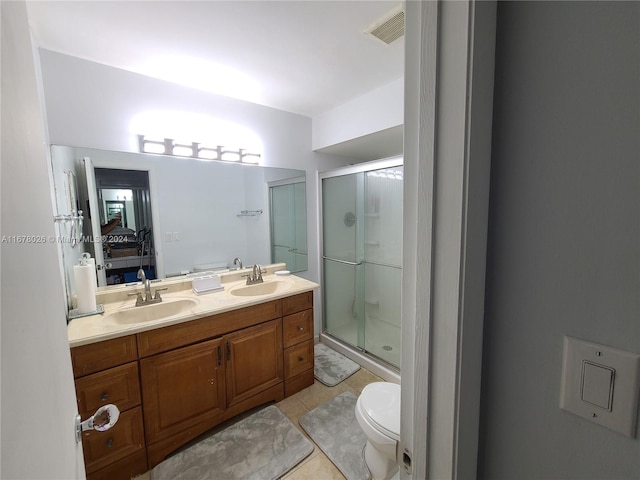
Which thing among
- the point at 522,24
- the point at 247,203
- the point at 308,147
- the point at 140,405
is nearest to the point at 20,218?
the point at 522,24

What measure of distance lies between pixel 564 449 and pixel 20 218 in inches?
39.1

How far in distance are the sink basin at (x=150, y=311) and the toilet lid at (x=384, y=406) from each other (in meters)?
1.21

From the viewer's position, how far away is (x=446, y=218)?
1.55 feet

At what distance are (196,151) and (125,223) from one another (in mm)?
737

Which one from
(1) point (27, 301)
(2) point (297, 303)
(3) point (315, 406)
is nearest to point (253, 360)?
(2) point (297, 303)

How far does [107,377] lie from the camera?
4.46 feet

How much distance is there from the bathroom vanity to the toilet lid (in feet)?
2.54

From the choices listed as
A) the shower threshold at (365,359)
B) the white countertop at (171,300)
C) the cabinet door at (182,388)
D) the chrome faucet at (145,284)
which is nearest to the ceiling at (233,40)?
the chrome faucet at (145,284)

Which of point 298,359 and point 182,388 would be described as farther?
point 298,359

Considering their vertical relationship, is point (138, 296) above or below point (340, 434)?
above

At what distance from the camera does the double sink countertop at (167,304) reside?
1.39m

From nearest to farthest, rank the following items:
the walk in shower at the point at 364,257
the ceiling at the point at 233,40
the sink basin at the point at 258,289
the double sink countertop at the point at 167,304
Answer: the ceiling at the point at 233,40 < the double sink countertop at the point at 167,304 < the sink basin at the point at 258,289 < the walk in shower at the point at 364,257

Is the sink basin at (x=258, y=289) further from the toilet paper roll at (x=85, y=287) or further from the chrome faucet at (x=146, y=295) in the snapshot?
the toilet paper roll at (x=85, y=287)

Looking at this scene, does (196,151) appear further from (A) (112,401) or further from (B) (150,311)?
(A) (112,401)
